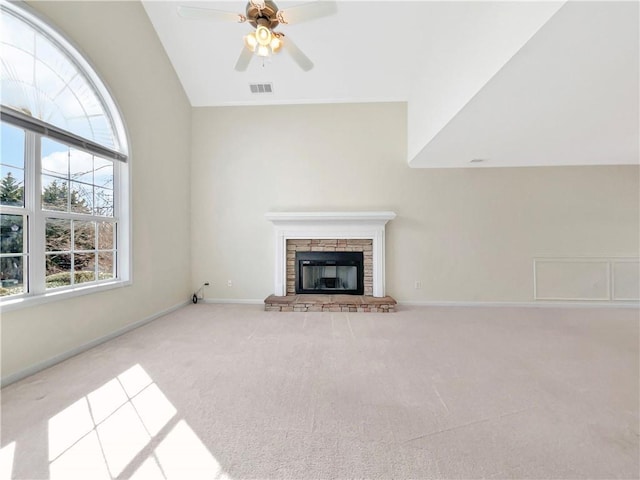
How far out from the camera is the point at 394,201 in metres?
4.40

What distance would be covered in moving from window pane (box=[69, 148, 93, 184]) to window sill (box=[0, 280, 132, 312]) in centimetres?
112

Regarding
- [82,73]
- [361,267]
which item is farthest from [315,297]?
[82,73]

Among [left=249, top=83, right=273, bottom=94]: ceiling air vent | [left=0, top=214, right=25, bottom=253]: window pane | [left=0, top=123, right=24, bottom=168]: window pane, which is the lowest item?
[left=0, top=214, right=25, bottom=253]: window pane

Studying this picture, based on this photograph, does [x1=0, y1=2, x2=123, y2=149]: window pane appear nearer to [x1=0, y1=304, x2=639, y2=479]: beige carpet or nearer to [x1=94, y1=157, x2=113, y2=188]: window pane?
[x1=94, y1=157, x2=113, y2=188]: window pane

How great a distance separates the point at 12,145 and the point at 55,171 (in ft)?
1.19

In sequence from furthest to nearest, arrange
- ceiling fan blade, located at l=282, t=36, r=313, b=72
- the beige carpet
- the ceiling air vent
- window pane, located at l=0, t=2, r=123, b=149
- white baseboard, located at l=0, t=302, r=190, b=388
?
the ceiling air vent
ceiling fan blade, located at l=282, t=36, r=313, b=72
window pane, located at l=0, t=2, r=123, b=149
white baseboard, located at l=0, t=302, r=190, b=388
the beige carpet

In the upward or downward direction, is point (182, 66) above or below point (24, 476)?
above

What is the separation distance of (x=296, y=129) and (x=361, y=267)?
273 cm

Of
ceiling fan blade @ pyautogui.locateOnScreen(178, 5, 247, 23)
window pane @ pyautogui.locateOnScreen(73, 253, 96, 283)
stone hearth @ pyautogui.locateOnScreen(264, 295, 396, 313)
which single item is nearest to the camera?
ceiling fan blade @ pyautogui.locateOnScreen(178, 5, 247, 23)

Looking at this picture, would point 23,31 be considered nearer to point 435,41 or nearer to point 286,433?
point 286,433

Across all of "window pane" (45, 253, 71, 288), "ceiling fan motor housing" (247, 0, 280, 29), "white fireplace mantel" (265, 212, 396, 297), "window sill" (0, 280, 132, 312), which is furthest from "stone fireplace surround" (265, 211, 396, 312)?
"ceiling fan motor housing" (247, 0, 280, 29)

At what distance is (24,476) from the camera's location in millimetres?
1139

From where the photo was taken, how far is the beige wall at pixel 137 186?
2.13m

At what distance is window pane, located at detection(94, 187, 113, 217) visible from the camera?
2.80 meters
